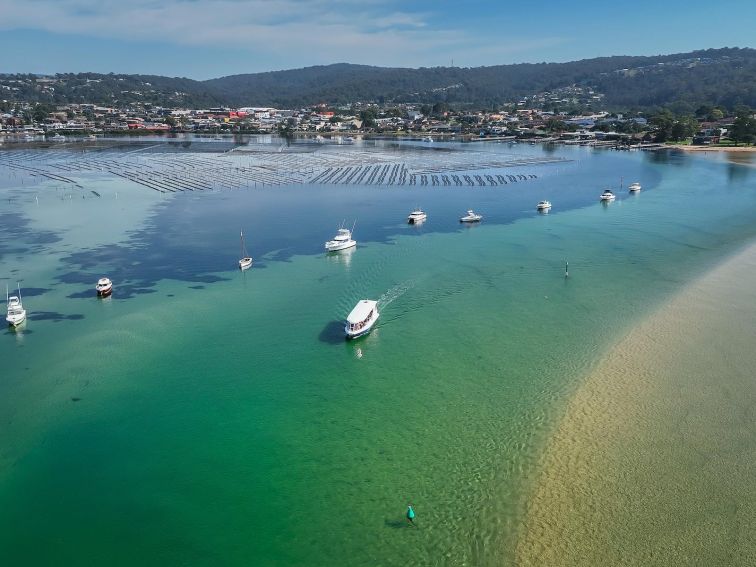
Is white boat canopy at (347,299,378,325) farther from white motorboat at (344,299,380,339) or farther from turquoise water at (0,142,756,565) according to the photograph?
turquoise water at (0,142,756,565)

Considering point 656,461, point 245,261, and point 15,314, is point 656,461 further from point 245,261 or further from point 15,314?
point 15,314

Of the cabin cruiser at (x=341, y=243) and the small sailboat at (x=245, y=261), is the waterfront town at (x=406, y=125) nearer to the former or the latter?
the cabin cruiser at (x=341, y=243)

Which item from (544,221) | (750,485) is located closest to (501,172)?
(544,221)

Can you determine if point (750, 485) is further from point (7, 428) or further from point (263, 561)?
point (7, 428)

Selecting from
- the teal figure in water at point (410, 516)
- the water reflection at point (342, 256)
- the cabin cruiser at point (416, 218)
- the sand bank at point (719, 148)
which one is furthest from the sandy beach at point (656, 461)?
the sand bank at point (719, 148)

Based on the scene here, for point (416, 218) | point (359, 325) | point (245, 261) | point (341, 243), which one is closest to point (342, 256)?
point (341, 243)
